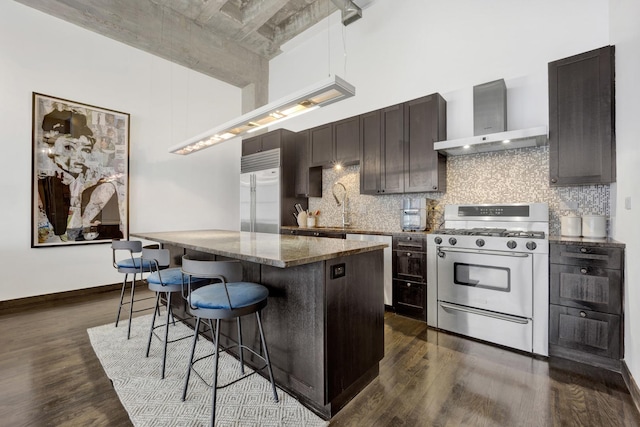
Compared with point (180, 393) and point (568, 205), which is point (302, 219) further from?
point (568, 205)

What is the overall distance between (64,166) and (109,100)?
1181mm

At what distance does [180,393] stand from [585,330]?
2981mm

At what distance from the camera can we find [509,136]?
9.16 feet

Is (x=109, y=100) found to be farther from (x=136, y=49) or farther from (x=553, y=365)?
(x=553, y=365)

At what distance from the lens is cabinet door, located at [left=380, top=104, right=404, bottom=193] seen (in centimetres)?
372

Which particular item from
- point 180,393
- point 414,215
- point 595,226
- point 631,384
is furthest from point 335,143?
point 631,384

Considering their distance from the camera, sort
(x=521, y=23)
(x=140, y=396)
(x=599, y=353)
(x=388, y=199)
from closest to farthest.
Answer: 1. (x=140, y=396)
2. (x=599, y=353)
3. (x=521, y=23)
4. (x=388, y=199)

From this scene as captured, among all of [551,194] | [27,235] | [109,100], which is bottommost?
[27,235]

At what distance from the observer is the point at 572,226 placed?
2676mm

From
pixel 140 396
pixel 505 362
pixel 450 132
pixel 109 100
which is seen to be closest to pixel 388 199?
pixel 450 132

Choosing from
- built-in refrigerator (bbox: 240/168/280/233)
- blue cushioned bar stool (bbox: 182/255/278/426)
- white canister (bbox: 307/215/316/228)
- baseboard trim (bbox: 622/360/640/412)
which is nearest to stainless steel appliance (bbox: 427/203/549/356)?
baseboard trim (bbox: 622/360/640/412)

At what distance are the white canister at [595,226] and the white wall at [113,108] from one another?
545 cm

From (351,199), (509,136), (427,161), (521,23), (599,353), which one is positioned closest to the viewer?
(599,353)

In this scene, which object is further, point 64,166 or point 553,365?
point 64,166
